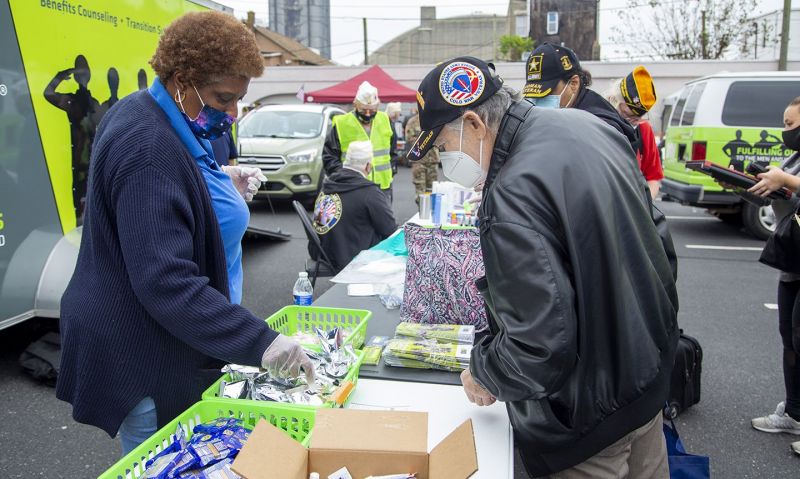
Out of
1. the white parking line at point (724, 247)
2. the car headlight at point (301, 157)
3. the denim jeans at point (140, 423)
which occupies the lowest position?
the white parking line at point (724, 247)

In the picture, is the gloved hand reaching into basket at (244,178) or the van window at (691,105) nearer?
the gloved hand reaching into basket at (244,178)

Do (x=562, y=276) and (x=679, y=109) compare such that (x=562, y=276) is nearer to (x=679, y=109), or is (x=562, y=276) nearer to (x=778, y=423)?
(x=778, y=423)

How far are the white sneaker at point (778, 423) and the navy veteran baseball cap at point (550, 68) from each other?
7.47 feet

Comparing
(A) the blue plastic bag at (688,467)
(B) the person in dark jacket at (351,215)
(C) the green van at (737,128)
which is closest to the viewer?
(A) the blue plastic bag at (688,467)

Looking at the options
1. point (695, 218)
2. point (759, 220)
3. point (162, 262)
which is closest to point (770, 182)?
point (162, 262)

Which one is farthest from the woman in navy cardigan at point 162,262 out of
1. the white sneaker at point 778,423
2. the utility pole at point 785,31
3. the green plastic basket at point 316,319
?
the utility pole at point 785,31

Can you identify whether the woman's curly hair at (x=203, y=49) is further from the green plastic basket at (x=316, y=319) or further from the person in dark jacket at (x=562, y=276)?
the green plastic basket at (x=316, y=319)

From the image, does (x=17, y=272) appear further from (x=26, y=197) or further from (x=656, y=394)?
(x=656, y=394)

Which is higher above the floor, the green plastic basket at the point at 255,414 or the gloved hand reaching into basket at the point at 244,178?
the gloved hand reaching into basket at the point at 244,178

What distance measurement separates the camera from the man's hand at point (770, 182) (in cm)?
302

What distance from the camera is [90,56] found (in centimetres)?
401

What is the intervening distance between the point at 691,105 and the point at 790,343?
6.29 metres

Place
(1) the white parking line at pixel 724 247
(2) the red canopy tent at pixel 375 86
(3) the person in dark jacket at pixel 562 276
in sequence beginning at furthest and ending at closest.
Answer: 1. (2) the red canopy tent at pixel 375 86
2. (1) the white parking line at pixel 724 247
3. (3) the person in dark jacket at pixel 562 276

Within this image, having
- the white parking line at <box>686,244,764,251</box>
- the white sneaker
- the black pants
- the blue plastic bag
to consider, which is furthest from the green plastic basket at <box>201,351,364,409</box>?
the white parking line at <box>686,244,764,251</box>
